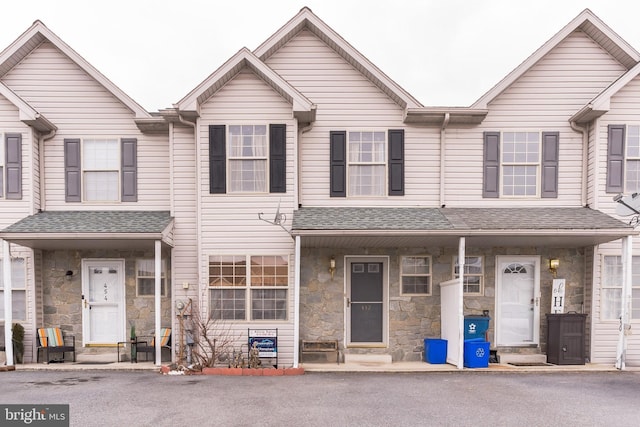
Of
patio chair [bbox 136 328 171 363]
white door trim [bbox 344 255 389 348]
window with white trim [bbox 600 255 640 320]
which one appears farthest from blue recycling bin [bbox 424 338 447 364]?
patio chair [bbox 136 328 171 363]

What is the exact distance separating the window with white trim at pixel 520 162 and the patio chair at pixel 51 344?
1110 cm

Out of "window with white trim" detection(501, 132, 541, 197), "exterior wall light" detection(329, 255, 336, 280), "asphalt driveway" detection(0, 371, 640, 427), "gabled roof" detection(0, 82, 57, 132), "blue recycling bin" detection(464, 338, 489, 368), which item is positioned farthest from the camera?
"window with white trim" detection(501, 132, 541, 197)

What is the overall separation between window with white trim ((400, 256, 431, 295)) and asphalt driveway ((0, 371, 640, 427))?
6.54ft

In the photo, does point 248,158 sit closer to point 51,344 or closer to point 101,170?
point 101,170

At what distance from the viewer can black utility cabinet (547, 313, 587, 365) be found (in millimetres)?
9094

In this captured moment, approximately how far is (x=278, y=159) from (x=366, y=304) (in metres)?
4.08

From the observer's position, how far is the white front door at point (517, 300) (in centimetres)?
978

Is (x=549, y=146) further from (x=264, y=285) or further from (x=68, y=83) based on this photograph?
(x=68, y=83)

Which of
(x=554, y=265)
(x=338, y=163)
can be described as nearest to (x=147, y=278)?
(x=338, y=163)

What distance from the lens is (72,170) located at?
10.0 metres

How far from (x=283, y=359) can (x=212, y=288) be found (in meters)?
2.30

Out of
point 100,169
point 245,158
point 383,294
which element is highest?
point 245,158

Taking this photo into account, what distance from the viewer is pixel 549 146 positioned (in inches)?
390

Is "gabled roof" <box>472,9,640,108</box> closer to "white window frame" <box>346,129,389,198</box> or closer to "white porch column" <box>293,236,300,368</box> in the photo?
"white window frame" <box>346,129,389,198</box>
